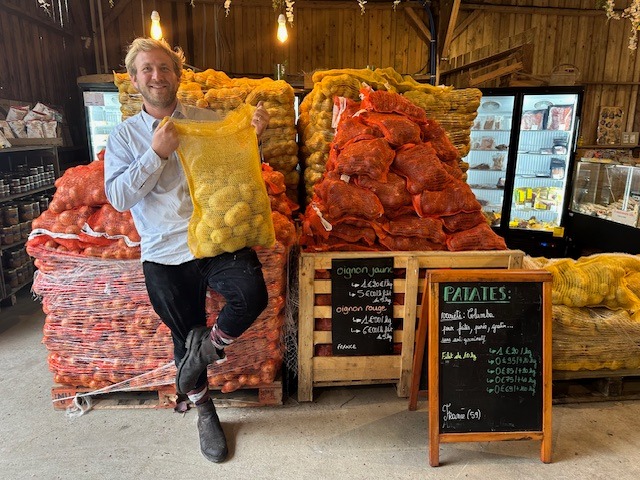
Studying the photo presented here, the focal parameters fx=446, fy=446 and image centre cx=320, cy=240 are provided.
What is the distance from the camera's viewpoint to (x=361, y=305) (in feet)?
7.97

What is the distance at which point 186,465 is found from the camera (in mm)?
2061

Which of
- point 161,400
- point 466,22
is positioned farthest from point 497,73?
point 161,400

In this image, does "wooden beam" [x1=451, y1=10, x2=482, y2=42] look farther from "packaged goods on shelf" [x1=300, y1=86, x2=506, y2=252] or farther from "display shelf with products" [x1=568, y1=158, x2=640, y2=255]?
"packaged goods on shelf" [x1=300, y1=86, x2=506, y2=252]

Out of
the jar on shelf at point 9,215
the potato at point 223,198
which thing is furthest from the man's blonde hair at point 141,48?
the jar on shelf at point 9,215

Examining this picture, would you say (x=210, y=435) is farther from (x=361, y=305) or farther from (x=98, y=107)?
(x=98, y=107)

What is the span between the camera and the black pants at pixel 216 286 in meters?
1.97

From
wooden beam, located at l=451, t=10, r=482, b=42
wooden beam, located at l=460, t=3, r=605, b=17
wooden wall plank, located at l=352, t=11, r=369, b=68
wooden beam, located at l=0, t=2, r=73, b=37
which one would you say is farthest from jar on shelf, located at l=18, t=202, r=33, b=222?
wooden beam, located at l=460, t=3, r=605, b=17

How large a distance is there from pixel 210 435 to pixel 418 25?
24.4ft

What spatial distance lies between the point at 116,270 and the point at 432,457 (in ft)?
5.91

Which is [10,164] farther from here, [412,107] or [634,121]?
[634,121]

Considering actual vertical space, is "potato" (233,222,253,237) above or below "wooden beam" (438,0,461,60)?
below

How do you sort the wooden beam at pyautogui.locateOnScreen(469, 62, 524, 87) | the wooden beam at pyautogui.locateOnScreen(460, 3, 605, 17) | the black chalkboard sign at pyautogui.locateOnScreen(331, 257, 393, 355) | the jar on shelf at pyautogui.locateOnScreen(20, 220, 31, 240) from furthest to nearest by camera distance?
the wooden beam at pyautogui.locateOnScreen(460, 3, 605, 17) → the wooden beam at pyautogui.locateOnScreen(469, 62, 524, 87) → the jar on shelf at pyautogui.locateOnScreen(20, 220, 31, 240) → the black chalkboard sign at pyautogui.locateOnScreen(331, 257, 393, 355)

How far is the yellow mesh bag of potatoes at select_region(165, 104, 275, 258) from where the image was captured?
185 cm

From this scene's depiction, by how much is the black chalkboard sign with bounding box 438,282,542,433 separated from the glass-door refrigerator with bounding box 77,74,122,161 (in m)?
4.61
